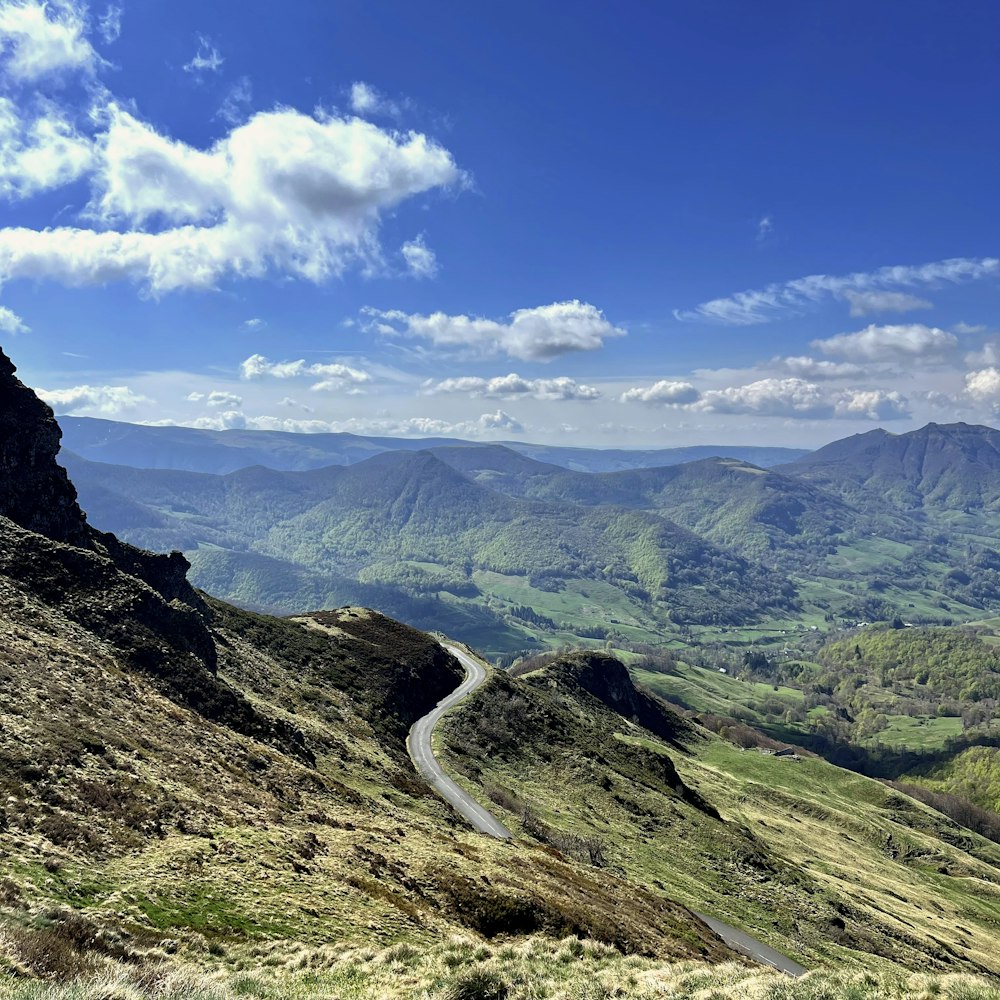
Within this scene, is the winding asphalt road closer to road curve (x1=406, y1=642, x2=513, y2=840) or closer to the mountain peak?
road curve (x1=406, y1=642, x2=513, y2=840)

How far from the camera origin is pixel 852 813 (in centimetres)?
17075

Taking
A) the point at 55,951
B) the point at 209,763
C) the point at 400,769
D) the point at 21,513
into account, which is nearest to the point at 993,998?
the point at 55,951

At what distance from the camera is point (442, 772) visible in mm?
81375

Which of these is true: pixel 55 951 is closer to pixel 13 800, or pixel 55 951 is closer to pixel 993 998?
pixel 13 800

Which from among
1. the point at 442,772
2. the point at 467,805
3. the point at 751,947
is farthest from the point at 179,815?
the point at 442,772

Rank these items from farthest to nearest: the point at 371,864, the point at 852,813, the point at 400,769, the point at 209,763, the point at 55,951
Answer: the point at 852,813, the point at 400,769, the point at 209,763, the point at 371,864, the point at 55,951

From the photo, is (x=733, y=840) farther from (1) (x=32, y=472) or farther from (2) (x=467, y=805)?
(1) (x=32, y=472)

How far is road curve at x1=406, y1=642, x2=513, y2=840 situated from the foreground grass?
122 feet

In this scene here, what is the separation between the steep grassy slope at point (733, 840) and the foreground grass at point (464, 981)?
4381 centimetres

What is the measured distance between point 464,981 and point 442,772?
208 ft

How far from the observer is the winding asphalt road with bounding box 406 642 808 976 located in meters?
55.8

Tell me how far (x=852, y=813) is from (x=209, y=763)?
189 m

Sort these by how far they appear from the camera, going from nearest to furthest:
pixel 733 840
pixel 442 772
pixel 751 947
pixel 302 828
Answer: pixel 302 828, pixel 751 947, pixel 442 772, pixel 733 840

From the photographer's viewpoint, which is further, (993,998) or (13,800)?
(13,800)
